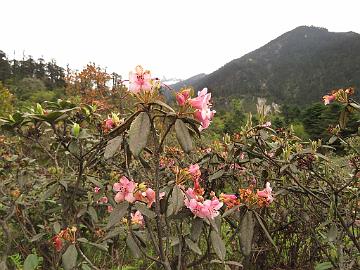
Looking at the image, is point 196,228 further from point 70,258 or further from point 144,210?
point 70,258

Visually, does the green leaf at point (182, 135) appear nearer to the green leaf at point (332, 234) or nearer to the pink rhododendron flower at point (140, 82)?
the pink rhododendron flower at point (140, 82)

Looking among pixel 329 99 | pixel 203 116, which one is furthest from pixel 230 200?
pixel 329 99

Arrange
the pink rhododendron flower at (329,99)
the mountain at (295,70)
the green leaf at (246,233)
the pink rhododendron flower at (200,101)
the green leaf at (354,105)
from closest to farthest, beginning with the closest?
1. the pink rhododendron flower at (200,101)
2. the green leaf at (246,233)
3. the green leaf at (354,105)
4. the pink rhododendron flower at (329,99)
5. the mountain at (295,70)

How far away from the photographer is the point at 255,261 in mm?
2582

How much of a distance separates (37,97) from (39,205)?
85.3 feet

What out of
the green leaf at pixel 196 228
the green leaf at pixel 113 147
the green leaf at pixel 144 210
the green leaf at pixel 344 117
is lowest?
the green leaf at pixel 196 228

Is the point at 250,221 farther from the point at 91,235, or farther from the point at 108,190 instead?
the point at 91,235

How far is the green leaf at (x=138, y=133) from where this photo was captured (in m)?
1.11

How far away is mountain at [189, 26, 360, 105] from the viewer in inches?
3199

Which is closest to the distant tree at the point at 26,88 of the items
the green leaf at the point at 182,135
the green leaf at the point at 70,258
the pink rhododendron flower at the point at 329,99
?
the pink rhododendron flower at the point at 329,99

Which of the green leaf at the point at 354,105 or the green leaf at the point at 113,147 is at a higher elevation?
the green leaf at the point at 354,105

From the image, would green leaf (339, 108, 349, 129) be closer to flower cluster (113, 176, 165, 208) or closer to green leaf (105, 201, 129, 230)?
flower cluster (113, 176, 165, 208)

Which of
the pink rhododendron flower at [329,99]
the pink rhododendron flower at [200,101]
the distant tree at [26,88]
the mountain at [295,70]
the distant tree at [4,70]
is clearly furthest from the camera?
the mountain at [295,70]

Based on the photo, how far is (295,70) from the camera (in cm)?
9994
